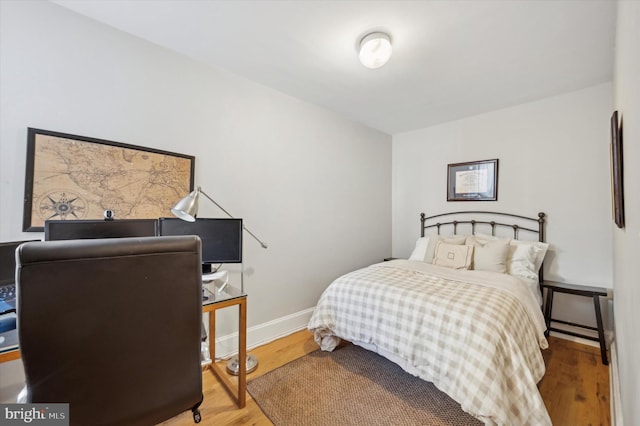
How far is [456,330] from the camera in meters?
1.59

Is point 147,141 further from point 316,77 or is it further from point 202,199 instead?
point 316,77

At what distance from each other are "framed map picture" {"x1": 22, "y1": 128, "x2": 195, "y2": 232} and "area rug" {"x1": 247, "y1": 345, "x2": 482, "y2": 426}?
A: 157 centimetres

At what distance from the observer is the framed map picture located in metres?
1.55

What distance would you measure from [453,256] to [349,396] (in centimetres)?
175

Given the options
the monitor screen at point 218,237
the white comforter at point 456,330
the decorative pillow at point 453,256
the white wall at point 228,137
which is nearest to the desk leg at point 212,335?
the white wall at point 228,137

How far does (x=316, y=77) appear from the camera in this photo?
246cm

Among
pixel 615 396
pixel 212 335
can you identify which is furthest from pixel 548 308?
pixel 212 335

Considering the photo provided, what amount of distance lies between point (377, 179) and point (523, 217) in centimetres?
180

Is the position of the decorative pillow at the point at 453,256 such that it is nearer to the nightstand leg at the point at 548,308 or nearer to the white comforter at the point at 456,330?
the white comforter at the point at 456,330

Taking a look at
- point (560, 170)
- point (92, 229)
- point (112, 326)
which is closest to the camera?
point (112, 326)

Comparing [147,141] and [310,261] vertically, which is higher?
[147,141]

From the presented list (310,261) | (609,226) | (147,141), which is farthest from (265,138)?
(609,226)

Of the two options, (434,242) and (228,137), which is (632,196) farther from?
(228,137)

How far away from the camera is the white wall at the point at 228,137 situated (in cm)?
154
